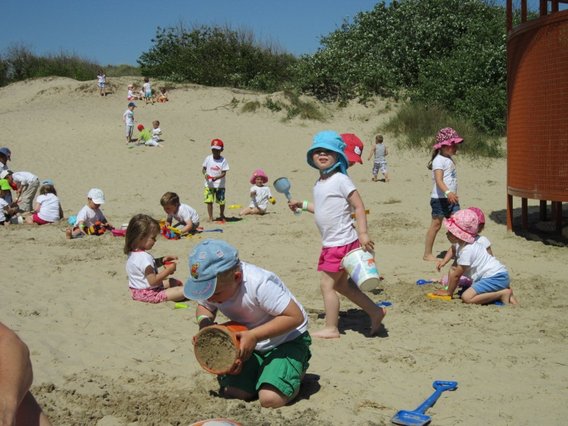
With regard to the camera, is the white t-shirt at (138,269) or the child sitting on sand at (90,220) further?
the child sitting on sand at (90,220)

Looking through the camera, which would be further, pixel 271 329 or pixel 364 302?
pixel 364 302

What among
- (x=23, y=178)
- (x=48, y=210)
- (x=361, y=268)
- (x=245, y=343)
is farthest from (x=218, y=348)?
(x=23, y=178)

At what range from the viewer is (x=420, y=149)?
19672 millimetres

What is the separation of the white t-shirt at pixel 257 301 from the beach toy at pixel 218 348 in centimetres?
16

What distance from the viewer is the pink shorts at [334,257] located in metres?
4.97

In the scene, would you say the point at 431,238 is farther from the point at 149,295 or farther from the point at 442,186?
the point at 149,295

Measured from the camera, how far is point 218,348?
3.52m

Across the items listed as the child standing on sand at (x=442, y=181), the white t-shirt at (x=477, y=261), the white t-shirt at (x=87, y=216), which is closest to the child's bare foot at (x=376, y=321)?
the white t-shirt at (x=477, y=261)

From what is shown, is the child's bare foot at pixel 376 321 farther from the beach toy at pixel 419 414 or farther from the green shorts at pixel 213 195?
the green shorts at pixel 213 195

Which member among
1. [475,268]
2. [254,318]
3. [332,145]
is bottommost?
[475,268]

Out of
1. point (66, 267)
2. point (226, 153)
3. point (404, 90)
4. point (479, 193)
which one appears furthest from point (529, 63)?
point (404, 90)

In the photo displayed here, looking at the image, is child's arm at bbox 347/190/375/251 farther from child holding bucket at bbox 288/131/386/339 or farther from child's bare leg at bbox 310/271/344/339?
child's bare leg at bbox 310/271/344/339

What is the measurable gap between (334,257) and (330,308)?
0.40 m

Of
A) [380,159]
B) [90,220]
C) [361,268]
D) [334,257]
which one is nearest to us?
[361,268]
